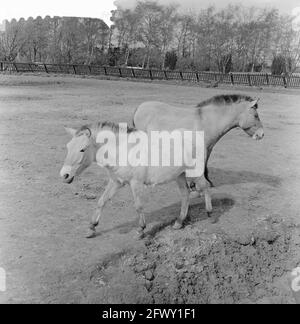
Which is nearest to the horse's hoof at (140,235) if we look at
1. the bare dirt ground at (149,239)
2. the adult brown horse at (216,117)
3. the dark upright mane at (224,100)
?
the bare dirt ground at (149,239)

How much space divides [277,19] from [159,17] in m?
10.2

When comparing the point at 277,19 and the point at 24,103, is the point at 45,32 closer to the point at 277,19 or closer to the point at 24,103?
the point at 24,103

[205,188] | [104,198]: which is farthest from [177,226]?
[104,198]

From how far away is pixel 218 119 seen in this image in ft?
22.9

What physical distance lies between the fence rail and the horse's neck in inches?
1047

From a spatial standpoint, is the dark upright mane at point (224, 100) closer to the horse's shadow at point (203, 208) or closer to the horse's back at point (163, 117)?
the horse's back at point (163, 117)

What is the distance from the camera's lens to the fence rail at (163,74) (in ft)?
105

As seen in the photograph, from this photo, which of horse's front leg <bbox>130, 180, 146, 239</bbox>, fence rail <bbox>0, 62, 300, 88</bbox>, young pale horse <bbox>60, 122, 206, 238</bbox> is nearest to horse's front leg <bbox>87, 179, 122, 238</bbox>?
young pale horse <bbox>60, 122, 206, 238</bbox>

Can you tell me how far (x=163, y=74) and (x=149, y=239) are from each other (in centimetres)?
3109

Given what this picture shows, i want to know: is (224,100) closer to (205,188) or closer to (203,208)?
(205,188)

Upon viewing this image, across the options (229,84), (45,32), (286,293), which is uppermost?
(45,32)

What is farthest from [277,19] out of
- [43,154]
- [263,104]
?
[43,154]

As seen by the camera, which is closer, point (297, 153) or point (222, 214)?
point (222, 214)

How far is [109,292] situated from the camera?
4363 mm
